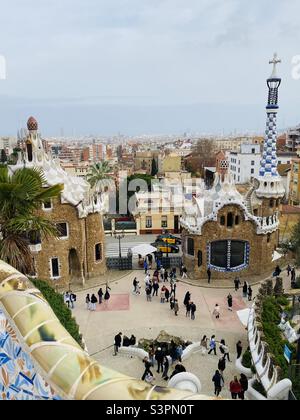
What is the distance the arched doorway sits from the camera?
23.1m

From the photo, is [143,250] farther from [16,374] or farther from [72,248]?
[16,374]

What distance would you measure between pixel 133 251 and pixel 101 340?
8.62m

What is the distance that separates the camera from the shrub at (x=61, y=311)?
1230 cm

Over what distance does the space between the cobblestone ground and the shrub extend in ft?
8.68

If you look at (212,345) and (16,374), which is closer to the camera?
(16,374)

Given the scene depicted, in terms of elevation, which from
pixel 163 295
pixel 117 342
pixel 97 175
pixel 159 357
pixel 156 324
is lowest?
pixel 156 324

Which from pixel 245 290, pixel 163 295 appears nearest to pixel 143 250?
pixel 163 295

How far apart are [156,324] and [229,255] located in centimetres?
783

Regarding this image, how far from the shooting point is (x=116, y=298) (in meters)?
20.9

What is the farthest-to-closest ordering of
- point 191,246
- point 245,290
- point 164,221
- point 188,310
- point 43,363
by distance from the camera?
point 164,221 < point 191,246 < point 245,290 < point 188,310 < point 43,363

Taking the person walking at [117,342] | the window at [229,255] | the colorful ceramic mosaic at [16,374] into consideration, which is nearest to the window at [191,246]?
the window at [229,255]

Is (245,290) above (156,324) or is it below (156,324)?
above

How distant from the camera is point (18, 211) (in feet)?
29.7

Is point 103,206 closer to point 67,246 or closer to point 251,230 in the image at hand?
point 67,246
